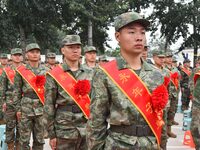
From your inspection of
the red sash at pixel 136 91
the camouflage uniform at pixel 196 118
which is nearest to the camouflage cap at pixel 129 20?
the red sash at pixel 136 91

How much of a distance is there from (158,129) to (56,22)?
20719 mm

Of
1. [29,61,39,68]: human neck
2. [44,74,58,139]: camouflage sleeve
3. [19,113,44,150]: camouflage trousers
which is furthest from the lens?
[29,61,39,68]: human neck

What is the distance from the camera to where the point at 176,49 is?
2916cm

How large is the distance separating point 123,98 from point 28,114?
382 centimetres

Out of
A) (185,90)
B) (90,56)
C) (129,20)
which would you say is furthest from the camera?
(185,90)

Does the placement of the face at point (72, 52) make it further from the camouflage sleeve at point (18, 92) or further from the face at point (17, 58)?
the face at point (17, 58)

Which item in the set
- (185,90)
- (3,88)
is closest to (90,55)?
(3,88)

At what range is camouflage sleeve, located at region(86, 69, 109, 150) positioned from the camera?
328 centimetres

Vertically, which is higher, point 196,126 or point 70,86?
point 70,86

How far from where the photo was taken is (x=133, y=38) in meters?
3.22

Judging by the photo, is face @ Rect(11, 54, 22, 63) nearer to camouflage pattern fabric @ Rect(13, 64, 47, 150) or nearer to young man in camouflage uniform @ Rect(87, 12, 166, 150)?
camouflage pattern fabric @ Rect(13, 64, 47, 150)

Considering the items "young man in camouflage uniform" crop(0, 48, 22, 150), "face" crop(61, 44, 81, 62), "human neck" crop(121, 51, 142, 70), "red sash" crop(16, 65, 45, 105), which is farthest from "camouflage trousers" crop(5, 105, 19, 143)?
"human neck" crop(121, 51, 142, 70)

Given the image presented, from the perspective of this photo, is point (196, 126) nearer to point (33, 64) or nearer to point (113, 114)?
point (113, 114)

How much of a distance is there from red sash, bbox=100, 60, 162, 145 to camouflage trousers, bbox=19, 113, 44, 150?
3.69 meters
